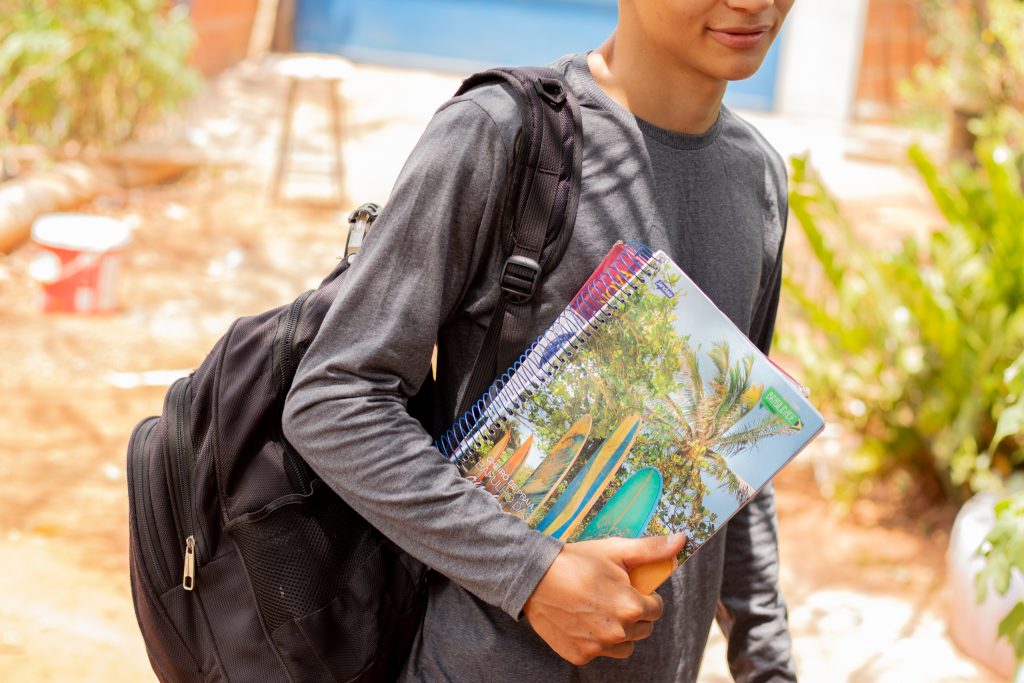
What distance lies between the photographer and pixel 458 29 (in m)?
14.3

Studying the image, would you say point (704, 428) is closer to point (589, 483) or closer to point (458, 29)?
point (589, 483)

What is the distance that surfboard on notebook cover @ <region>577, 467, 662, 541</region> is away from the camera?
1.23 m

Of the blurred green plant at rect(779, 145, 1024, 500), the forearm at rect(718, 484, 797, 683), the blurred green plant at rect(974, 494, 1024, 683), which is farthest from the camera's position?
the blurred green plant at rect(779, 145, 1024, 500)

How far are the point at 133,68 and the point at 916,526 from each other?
672 centimetres

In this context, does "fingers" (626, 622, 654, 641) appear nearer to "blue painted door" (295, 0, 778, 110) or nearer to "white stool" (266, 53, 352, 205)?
"white stool" (266, 53, 352, 205)

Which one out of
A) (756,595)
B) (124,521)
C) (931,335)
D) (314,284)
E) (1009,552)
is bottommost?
(314,284)

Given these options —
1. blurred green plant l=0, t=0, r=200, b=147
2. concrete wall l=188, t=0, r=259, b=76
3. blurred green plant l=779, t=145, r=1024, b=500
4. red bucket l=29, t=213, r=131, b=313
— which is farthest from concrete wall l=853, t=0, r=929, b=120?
red bucket l=29, t=213, r=131, b=313

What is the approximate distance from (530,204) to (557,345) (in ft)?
0.51

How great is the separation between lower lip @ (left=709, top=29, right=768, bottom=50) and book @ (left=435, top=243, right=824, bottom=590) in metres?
0.28

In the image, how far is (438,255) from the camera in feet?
3.86

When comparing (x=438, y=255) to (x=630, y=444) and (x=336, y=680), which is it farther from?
(x=336, y=680)

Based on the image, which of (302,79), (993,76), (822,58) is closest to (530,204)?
(993,76)

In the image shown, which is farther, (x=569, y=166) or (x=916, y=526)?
(x=916, y=526)

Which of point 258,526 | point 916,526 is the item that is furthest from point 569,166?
point 916,526
